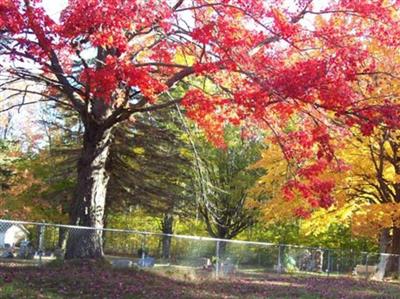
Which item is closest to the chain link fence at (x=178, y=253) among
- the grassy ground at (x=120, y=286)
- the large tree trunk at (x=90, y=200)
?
the large tree trunk at (x=90, y=200)

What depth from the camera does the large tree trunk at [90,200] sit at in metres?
14.3

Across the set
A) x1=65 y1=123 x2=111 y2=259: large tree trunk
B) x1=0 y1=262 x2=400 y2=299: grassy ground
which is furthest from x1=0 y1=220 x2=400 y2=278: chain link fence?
x1=0 y1=262 x2=400 y2=299: grassy ground

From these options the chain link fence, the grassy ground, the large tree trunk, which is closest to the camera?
the grassy ground

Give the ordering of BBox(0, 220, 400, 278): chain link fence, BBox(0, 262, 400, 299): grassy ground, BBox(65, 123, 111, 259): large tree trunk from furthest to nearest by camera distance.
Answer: BBox(0, 220, 400, 278): chain link fence, BBox(65, 123, 111, 259): large tree trunk, BBox(0, 262, 400, 299): grassy ground

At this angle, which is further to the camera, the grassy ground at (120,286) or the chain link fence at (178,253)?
the chain link fence at (178,253)

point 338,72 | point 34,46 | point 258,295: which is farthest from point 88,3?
point 258,295

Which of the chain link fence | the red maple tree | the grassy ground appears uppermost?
the red maple tree

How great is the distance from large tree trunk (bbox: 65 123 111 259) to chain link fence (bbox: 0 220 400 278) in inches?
6.4

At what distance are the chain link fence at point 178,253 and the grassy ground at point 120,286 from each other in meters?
1.24

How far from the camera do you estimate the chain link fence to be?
50.9 feet

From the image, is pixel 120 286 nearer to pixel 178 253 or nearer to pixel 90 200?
pixel 90 200

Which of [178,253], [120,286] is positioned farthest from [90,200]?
[178,253]

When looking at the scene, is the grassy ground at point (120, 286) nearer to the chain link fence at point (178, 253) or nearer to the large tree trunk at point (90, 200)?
the large tree trunk at point (90, 200)

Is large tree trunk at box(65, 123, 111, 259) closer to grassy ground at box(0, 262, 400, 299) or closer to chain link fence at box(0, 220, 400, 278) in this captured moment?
chain link fence at box(0, 220, 400, 278)
